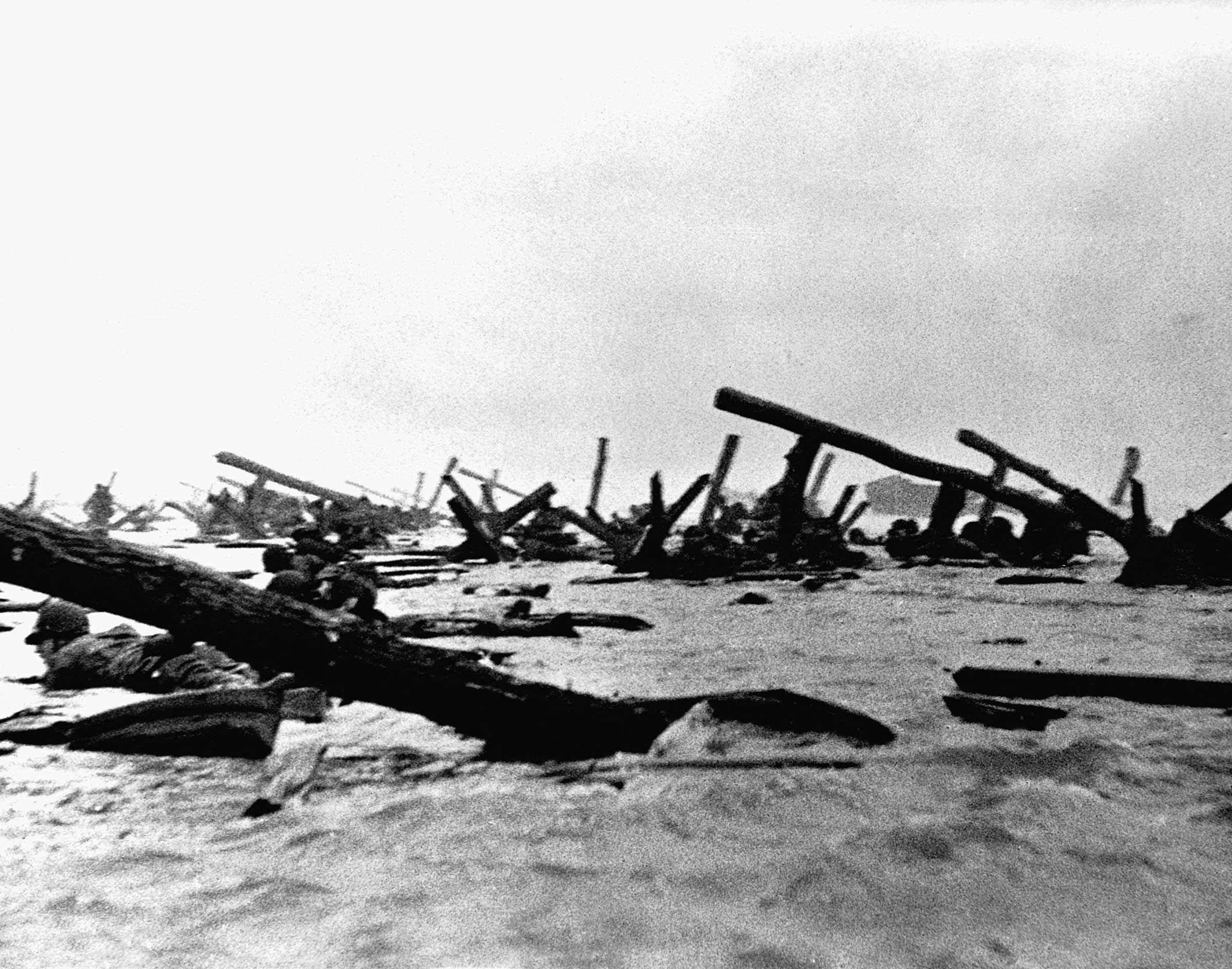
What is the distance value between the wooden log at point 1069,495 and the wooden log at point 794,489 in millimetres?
2241

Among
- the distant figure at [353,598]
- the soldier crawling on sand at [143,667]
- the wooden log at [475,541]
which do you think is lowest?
the soldier crawling on sand at [143,667]

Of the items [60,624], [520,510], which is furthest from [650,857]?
[520,510]

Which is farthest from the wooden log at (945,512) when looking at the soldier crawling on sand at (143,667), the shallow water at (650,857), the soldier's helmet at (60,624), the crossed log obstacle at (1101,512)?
the soldier's helmet at (60,624)

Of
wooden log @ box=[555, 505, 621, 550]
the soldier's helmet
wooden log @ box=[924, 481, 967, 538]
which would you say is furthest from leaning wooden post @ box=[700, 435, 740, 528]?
the soldier's helmet

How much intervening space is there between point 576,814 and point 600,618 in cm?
447

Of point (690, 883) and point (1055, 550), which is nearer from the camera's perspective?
point (690, 883)

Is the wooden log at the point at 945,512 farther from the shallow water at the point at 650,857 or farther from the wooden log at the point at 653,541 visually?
the shallow water at the point at 650,857

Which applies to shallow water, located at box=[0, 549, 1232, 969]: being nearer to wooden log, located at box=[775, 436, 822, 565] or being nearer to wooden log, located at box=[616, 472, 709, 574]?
wooden log, located at box=[775, 436, 822, 565]

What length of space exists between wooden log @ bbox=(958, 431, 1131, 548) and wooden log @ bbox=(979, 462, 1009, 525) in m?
0.32

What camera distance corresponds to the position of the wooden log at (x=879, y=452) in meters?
10.4

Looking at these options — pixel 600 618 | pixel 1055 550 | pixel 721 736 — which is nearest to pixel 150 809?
pixel 721 736

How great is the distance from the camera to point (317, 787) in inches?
105

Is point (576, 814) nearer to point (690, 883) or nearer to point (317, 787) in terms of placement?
point (690, 883)

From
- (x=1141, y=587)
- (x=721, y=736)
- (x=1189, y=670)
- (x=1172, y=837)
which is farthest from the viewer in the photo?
(x=1141, y=587)
